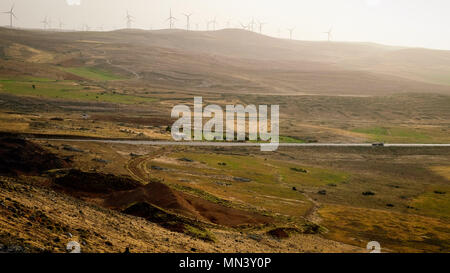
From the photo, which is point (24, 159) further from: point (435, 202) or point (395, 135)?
point (395, 135)

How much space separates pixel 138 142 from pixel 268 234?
52.3 metres

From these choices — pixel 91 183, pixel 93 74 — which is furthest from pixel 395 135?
pixel 93 74

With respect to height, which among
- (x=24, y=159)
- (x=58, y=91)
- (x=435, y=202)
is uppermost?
(x=58, y=91)

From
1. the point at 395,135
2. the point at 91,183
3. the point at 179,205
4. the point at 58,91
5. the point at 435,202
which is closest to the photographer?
the point at 179,205

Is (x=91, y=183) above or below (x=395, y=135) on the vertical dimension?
above

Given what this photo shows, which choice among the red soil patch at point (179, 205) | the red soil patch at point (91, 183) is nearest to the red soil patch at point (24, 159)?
the red soil patch at point (91, 183)

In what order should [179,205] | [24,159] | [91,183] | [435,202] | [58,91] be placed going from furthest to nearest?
1. [58,91]
2. [435,202]
3. [24,159]
4. [91,183]
5. [179,205]

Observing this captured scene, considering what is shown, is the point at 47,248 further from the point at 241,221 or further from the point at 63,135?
the point at 63,135

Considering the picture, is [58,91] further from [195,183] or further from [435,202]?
[435,202]

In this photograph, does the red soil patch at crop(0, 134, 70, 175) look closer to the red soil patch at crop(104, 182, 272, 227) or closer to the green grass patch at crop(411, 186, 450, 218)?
the red soil patch at crop(104, 182, 272, 227)

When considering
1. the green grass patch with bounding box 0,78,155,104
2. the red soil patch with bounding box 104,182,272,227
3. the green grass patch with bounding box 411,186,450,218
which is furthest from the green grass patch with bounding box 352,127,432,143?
the red soil patch with bounding box 104,182,272,227

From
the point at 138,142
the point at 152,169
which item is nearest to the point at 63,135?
the point at 138,142

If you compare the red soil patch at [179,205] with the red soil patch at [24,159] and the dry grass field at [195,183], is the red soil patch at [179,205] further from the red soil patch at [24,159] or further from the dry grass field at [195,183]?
the red soil patch at [24,159]

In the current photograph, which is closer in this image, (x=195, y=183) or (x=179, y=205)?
(x=179, y=205)
